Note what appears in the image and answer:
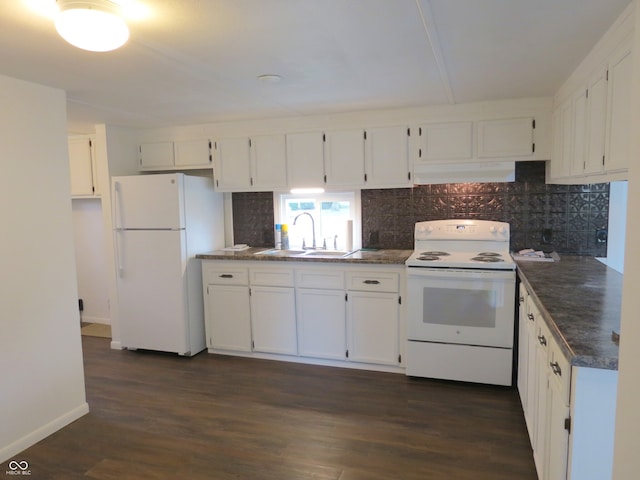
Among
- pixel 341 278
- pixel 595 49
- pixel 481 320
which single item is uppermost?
pixel 595 49

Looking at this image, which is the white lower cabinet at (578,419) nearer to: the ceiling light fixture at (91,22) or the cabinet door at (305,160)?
the ceiling light fixture at (91,22)

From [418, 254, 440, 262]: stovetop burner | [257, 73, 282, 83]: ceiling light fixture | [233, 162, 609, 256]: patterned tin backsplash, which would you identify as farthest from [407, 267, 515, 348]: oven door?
→ [257, 73, 282, 83]: ceiling light fixture

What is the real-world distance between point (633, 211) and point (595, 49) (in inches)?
73.3

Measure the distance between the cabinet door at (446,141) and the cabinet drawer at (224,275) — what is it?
182 centimetres

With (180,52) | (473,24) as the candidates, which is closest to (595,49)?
(473,24)

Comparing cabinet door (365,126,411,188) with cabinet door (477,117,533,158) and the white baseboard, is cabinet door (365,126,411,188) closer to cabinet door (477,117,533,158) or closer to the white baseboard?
cabinet door (477,117,533,158)

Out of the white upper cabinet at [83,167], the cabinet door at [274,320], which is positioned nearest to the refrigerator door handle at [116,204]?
the white upper cabinet at [83,167]

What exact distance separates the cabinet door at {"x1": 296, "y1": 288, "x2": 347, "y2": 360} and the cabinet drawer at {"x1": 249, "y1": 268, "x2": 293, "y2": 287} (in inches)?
5.6

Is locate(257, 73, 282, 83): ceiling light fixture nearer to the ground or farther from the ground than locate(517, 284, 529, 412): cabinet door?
farther from the ground

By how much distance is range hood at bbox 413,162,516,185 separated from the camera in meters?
3.47

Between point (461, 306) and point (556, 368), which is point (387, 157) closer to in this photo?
point (461, 306)

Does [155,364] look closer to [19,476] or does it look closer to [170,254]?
[170,254]

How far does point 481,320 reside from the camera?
321 cm

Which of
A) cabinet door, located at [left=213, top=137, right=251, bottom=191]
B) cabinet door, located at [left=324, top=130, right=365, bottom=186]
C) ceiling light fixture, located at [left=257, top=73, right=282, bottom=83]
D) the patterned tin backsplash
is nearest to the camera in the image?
ceiling light fixture, located at [left=257, top=73, right=282, bottom=83]
